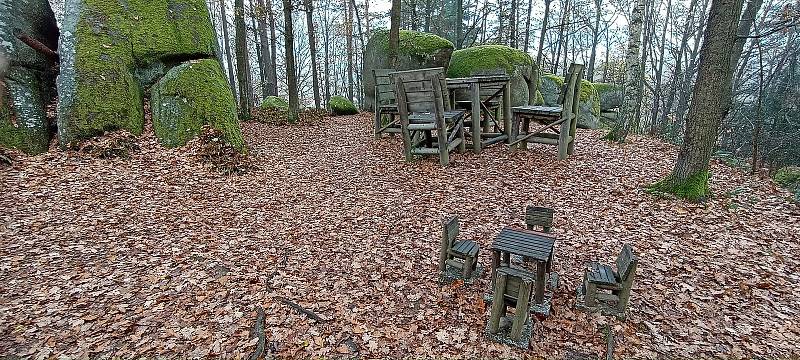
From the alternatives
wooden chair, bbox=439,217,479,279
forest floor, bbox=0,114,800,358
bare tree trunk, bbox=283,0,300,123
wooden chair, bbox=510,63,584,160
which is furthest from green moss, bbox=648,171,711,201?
bare tree trunk, bbox=283,0,300,123

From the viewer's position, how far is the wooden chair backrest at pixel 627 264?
322cm

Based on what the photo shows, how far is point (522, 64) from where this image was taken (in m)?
12.6

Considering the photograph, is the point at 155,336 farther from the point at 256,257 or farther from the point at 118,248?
the point at 118,248

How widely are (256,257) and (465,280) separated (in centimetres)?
269

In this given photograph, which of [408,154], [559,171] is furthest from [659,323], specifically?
[408,154]

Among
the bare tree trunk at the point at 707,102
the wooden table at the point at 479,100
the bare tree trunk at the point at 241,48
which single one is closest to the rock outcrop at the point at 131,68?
the bare tree trunk at the point at 241,48

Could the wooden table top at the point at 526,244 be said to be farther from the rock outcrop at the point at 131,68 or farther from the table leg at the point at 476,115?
the rock outcrop at the point at 131,68

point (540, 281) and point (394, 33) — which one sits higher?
point (394, 33)

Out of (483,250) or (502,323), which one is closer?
(502,323)

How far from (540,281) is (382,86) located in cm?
810

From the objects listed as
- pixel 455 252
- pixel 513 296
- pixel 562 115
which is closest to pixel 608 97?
pixel 562 115

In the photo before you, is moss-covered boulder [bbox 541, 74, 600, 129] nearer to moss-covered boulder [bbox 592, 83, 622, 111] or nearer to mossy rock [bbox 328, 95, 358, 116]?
moss-covered boulder [bbox 592, 83, 622, 111]

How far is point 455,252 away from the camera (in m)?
3.98

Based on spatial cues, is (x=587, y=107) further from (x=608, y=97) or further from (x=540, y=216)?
(x=540, y=216)
